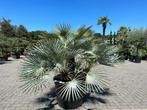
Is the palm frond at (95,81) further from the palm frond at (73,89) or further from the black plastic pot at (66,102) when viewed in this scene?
the black plastic pot at (66,102)

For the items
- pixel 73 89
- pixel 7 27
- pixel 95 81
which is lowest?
pixel 73 89

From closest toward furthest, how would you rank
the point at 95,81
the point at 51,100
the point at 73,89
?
the point at 73,89 → the point at 95,81 → the point at 51,100

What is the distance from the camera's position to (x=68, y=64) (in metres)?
4.59

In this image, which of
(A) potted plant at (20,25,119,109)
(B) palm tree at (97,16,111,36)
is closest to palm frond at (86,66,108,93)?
(A) potted plant at (20,25,119,109)

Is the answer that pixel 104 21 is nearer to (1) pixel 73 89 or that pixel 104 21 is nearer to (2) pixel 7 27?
(2) pixel 7 27

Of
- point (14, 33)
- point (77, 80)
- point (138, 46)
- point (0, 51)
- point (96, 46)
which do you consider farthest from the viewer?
point (14, 33)

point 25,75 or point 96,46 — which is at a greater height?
point 96,46

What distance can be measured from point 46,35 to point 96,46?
4.54 feet

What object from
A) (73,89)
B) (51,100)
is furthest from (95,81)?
(51,100)

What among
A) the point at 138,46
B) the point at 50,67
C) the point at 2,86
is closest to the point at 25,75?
the point at 50,67

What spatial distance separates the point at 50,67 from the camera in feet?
14.6

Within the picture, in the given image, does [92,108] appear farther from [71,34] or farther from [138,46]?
[138,46]

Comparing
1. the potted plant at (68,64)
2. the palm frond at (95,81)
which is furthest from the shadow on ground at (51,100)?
the palm frond at (95,81)

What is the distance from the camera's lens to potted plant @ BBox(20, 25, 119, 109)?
4.23 m
